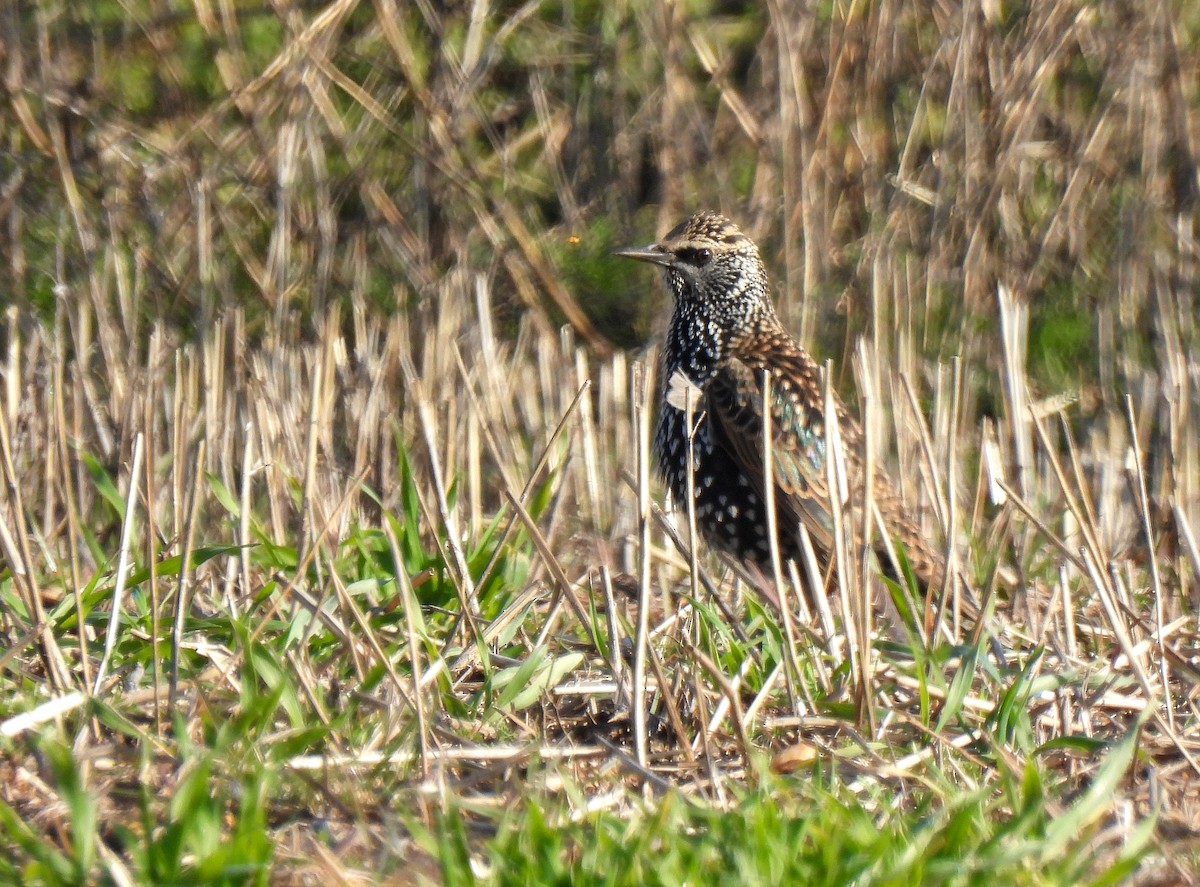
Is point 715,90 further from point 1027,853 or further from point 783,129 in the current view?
point 1027,853

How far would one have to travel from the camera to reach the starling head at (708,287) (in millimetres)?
6051

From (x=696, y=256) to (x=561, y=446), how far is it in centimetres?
116

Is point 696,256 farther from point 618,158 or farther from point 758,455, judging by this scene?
point 618,158

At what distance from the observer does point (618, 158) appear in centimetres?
841

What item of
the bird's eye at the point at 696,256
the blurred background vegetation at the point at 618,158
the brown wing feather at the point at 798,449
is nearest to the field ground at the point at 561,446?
the blurred background vegetation at the point at 618,158

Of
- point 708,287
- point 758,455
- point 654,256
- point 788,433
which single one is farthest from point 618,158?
point 758,455

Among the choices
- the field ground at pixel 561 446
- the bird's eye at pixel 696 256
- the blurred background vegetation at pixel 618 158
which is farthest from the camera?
the blurred background vegetation at pixel 618 158

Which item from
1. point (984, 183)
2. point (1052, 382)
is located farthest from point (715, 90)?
point (1052, 382)

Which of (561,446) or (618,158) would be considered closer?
(561,446)

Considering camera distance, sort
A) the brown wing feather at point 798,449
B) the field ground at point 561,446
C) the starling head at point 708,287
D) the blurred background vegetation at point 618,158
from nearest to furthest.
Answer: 1. the field ground at point 561,446
2. the brown wing feather at point 798,449
3. the starling head at point 708,287
4. the blurred background vegetation at point 618,158

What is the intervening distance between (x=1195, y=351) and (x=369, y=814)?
5.76 m

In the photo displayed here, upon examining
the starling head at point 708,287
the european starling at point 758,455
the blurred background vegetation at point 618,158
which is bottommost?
the european starling at point 758,455

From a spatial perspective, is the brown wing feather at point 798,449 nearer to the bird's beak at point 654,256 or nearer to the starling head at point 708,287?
the starling head at point 708,287

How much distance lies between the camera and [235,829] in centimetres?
272
